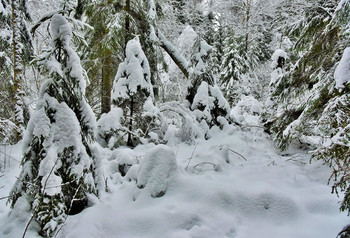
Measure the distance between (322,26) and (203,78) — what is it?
2.98m

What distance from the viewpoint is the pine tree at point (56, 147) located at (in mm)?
2324

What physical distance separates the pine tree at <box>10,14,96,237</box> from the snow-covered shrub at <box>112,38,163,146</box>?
2377 mm

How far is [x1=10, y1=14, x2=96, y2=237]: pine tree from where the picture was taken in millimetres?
2324

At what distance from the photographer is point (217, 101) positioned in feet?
21.1

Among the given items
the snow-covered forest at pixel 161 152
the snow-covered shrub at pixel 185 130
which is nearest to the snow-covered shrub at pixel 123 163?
the snow-covered forest at pixel 161 152

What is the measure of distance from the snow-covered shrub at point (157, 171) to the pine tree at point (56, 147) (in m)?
0.69

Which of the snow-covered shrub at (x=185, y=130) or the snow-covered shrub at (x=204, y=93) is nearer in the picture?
the snow-covered shrub at (x=185, y=130)

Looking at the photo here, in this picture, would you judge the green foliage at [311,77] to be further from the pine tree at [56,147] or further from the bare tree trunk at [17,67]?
the bare tree trunk at [17,67]

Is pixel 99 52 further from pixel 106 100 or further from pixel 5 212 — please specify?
pixel 5 212

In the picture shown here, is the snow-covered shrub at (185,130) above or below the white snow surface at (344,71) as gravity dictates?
below

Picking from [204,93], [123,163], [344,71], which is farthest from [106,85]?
[344,71]

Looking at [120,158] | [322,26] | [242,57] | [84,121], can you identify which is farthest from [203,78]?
[242,57]

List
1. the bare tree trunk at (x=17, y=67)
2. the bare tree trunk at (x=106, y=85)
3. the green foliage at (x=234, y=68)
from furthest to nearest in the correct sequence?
the green foliage at (x=234, y=68) → the bare tree trunk at (x=106, y=85) → the bare tree trunk at (x=17, y=67)

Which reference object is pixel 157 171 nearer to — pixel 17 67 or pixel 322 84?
pixel 322 84
